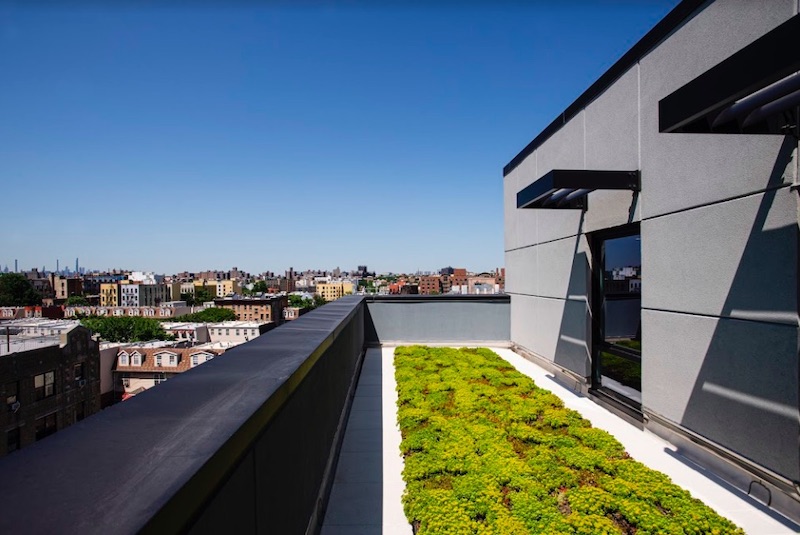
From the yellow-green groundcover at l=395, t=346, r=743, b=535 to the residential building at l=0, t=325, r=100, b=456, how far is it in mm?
2948

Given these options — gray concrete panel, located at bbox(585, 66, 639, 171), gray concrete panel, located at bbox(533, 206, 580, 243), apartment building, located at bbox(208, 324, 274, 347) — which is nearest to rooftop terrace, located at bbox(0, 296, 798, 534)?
gray concrete panel, located at bbox(533, 206, 580, 243)

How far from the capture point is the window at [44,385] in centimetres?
394

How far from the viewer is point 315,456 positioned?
317 cm

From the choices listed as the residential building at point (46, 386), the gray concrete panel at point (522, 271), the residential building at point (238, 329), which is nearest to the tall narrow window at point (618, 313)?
the gray concrete panel at point (522, 271)

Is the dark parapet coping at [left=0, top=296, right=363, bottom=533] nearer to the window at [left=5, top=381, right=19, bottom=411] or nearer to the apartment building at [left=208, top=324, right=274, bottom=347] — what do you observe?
the window at [left=5, top=381, right=19, bottom=411]

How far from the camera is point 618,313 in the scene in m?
6.70

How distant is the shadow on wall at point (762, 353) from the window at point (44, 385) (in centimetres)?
684

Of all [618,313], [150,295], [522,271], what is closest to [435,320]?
[522,271]

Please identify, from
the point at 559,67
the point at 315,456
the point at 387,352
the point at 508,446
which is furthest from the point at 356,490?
the point at 559,67

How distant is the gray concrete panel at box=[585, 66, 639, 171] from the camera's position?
5.83 metres

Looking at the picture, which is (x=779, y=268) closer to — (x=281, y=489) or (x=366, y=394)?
(x=281, y=489)

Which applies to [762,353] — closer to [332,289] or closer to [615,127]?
[615,127]

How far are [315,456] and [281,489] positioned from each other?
3.69ft

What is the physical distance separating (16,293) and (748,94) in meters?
47.4
